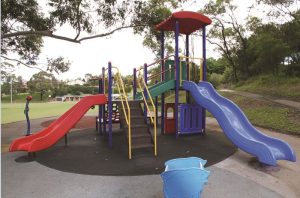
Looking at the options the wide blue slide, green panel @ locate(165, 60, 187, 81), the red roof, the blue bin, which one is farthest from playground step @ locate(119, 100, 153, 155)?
the red roof

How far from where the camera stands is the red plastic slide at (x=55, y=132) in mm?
7186

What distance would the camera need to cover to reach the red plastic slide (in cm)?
719

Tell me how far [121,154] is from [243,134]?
351cm

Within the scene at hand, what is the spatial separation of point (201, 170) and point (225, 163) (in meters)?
3.14

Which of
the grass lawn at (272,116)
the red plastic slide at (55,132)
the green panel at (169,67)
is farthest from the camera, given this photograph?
the grass lawn at (272,116)

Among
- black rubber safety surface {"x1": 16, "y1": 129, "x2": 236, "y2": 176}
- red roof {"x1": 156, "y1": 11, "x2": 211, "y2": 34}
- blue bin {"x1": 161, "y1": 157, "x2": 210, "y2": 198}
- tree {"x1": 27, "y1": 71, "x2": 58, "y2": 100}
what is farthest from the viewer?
tree {"x1": 27, "y1": 71, "x2": 58, "y2": 100}

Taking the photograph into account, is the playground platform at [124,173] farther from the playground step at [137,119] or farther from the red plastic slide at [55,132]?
the playground step at [137,119]

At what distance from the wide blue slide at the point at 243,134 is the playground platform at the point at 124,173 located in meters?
0.30

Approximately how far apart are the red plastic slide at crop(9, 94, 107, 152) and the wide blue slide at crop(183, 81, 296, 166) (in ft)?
11.2

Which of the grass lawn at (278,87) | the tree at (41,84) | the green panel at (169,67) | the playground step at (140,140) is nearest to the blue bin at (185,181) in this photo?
the playground step at (140,140)

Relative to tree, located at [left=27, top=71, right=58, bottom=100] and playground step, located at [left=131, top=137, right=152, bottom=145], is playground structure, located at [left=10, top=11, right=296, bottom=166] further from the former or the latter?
tree, located at [left=27, top=71, right=58, bottom=100]

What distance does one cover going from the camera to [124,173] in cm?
588

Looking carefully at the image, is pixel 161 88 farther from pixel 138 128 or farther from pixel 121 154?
pixel 121 154

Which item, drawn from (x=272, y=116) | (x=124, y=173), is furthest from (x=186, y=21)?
(x=272, y=116)
